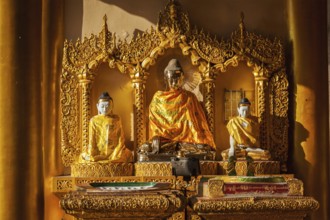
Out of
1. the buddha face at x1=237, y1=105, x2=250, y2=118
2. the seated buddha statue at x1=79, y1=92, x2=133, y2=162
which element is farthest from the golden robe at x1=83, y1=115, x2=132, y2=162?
the buddha face at x1=237, y1=105, x2=250, y2=118

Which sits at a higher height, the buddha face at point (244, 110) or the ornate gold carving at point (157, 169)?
the buddha face at point (244, 110)

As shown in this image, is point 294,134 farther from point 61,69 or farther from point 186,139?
point 61,69

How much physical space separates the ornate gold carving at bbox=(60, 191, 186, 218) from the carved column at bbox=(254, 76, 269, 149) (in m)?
4.05

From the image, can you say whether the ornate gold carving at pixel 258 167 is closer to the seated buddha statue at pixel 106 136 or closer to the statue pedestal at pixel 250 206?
the seated buddha statue at pixel 106 136

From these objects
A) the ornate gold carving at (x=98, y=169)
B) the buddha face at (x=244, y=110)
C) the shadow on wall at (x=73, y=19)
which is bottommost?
the ornate gold carving at (x=98, y=169)

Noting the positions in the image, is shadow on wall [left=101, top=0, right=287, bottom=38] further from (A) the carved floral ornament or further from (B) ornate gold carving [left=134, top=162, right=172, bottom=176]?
(B) ornate gold carving [left=134, top=162, right=172, bottom=176]

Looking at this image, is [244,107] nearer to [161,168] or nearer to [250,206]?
[161,168]

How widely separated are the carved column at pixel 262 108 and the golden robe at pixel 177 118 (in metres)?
0.73

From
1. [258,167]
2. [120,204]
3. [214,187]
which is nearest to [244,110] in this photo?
[258,167]

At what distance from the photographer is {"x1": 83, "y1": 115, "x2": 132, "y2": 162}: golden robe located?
954 centimetres

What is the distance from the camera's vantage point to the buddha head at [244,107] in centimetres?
976

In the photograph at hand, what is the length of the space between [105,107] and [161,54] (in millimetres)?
1115

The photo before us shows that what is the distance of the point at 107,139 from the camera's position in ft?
31.5

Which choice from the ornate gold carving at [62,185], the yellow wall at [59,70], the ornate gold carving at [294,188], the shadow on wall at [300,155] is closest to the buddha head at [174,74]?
the yellow wall at [59,70]
